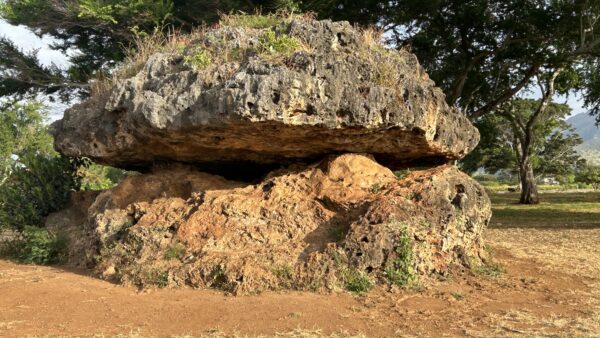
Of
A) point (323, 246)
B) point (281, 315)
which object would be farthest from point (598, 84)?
point (281, 315)

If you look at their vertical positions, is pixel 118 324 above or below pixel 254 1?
below

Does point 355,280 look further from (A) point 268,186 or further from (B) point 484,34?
(B) point 484,34

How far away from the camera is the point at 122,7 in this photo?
14594mm

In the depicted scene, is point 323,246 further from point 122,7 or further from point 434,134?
point 122,7

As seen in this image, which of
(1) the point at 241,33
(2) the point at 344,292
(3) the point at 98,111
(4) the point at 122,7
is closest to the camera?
(2) the point at 344,292

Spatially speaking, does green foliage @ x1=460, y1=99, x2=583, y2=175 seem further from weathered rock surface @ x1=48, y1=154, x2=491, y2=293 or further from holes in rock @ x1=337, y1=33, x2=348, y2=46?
holes in rock @ x1=337, y1=33, x2=348, y2=46

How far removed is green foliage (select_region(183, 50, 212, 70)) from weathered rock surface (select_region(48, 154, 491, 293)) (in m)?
2.30

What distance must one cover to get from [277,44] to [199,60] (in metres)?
1.40

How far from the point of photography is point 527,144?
2839 cm

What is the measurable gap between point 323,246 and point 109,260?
12.2 feet

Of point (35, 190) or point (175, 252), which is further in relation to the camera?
point (35, 190)

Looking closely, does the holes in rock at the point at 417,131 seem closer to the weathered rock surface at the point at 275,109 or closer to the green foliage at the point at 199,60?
the weathered rock surface at the point at 275,109

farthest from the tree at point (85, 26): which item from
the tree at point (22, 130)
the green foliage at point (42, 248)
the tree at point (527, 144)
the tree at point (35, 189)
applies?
the tree at point (527, 144)

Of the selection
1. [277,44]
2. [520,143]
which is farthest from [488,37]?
[520,143]
